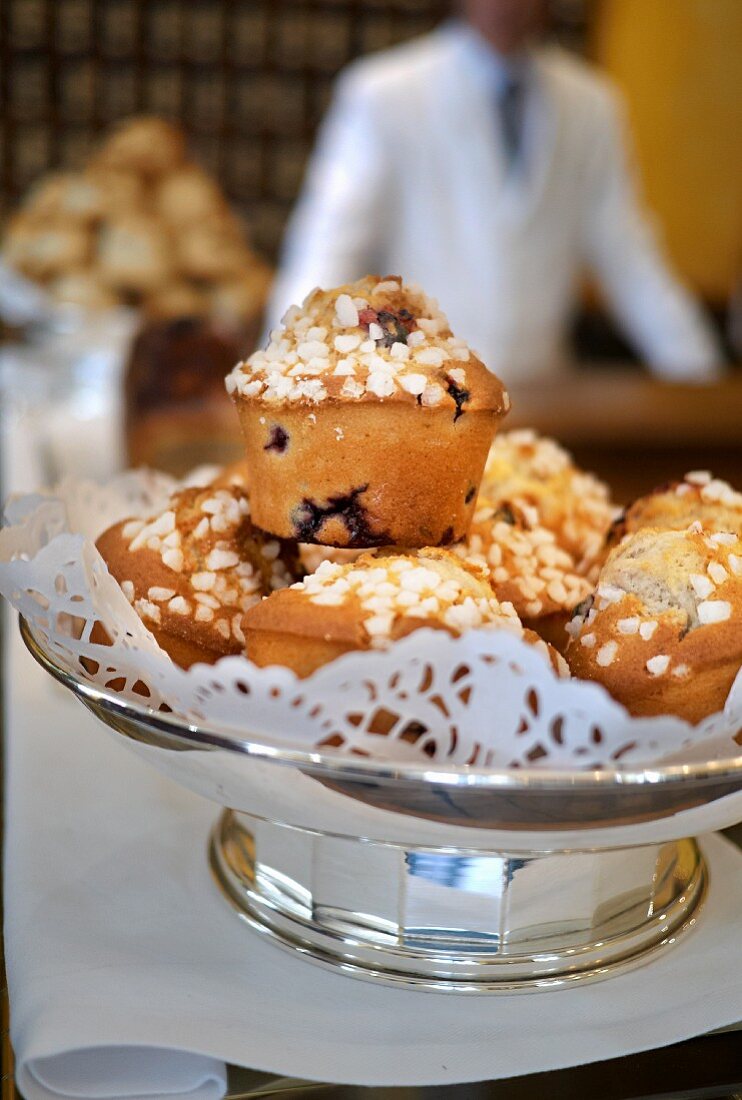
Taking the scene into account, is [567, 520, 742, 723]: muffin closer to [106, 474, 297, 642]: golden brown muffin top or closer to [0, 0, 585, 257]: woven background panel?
[106, 474, 297, 642]: golden brown muffin top

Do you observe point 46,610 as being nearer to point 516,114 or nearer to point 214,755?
point 214,755

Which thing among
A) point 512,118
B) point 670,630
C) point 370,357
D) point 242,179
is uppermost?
point 512,118

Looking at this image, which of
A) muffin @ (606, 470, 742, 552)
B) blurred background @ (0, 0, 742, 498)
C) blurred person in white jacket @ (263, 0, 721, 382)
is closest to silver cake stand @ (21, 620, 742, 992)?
muffin @ (606, 470, 742, 552)

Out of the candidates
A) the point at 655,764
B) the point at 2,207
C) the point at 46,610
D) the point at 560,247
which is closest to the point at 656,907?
the point at 655,764

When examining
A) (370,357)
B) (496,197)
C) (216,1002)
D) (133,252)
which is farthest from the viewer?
(496,197)

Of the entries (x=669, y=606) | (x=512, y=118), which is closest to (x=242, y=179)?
(x=512, y=118)

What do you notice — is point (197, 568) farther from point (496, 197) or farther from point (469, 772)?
point (496, 197)

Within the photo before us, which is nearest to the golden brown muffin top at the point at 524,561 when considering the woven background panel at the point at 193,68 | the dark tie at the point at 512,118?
the dark tie at the point at 512,118

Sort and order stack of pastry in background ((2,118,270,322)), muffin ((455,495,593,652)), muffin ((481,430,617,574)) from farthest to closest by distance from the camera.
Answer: stack of pastry in background ((2,118,270,322)) → muffin ((481,430,617,574)) → muffin ((455,495,593,652))
